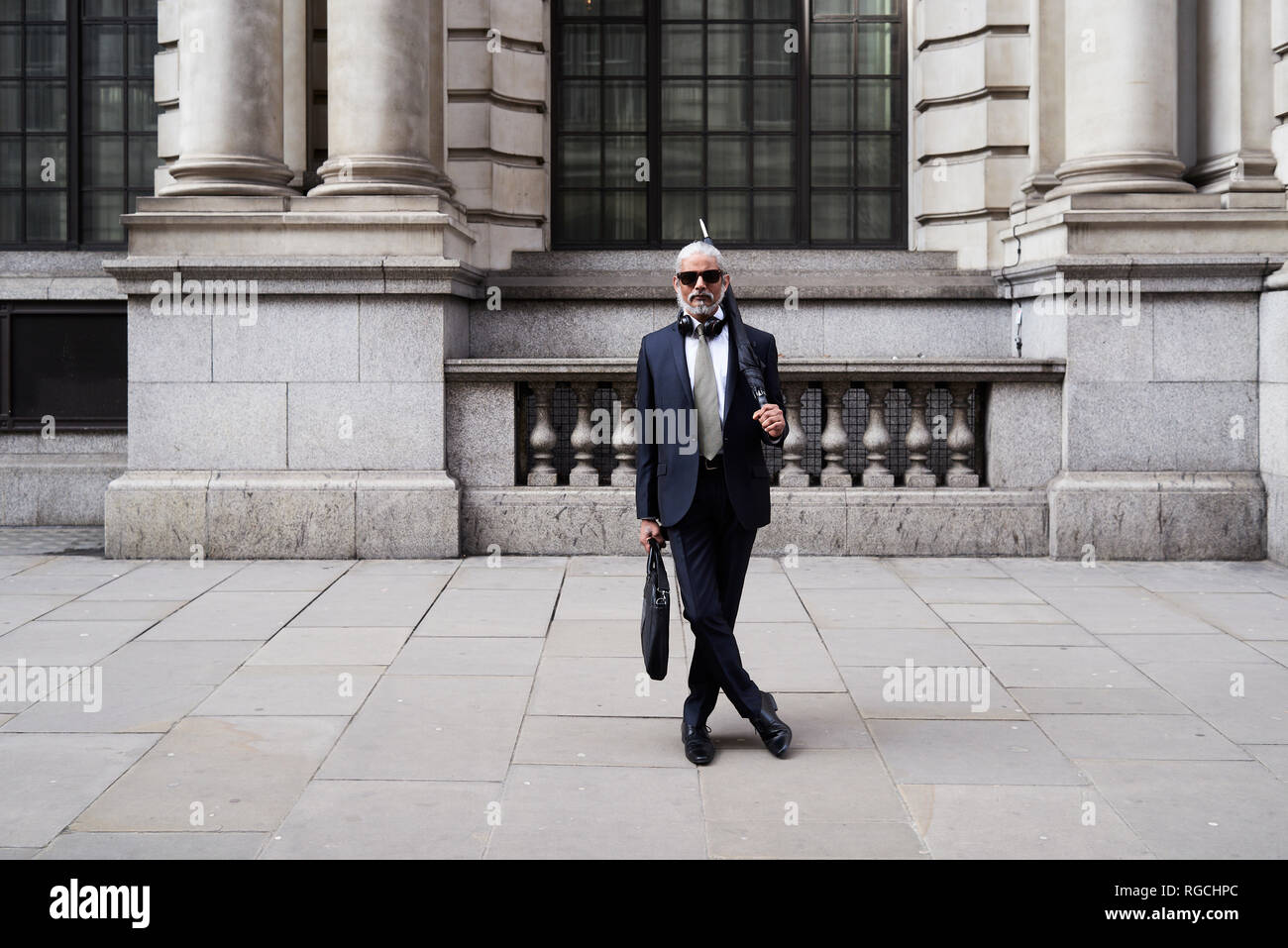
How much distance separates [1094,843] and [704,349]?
8.52 feet

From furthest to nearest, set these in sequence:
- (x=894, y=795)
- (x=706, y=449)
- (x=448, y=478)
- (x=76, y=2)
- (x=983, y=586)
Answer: (x=76, y=2)
(x=448, y=478)
(x=983, y=586)
(x=706, y=449)
(x=894, y=795)

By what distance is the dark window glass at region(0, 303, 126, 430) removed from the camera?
46.9 ft

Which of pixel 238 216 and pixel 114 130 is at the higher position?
pixel 114 130

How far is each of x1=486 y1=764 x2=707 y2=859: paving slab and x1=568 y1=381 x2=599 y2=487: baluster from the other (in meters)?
6.18

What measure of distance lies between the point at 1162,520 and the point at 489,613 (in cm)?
589

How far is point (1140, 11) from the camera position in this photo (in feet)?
39.7


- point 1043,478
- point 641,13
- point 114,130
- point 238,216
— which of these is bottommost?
point 1043,478

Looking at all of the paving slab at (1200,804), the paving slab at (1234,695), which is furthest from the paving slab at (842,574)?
the paving slab at (1200,804)

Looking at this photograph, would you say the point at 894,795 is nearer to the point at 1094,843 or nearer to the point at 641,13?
the point at 1094,843

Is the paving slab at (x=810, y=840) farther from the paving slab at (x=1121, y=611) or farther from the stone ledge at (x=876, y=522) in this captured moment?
the stone ledge at (x=876, y=522)

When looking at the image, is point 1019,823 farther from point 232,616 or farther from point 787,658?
point 232,616

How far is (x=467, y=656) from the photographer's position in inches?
317

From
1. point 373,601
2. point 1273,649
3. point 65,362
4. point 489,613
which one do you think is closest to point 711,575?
point 489,613
